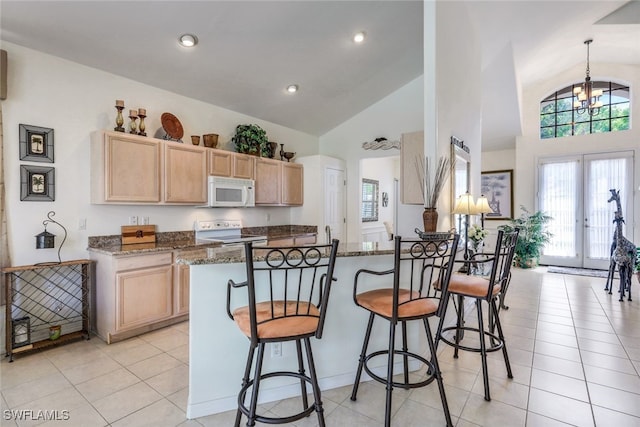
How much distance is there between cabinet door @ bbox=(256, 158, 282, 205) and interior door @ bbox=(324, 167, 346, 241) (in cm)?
87

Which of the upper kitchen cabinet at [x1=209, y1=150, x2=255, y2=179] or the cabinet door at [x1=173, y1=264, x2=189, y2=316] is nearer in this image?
the cabinet door at [x1=173, y1=264, x2=189, y2=316]

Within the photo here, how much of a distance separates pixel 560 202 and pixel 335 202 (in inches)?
193

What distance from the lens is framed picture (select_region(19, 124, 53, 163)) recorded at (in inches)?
112

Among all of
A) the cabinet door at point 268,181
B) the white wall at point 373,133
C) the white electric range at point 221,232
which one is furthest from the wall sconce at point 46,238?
the white wall at point 373,133

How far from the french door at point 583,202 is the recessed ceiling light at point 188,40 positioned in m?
7.06

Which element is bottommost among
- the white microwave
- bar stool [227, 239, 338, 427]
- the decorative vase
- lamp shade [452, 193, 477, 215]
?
bar stool [227, 239, 338, 427]

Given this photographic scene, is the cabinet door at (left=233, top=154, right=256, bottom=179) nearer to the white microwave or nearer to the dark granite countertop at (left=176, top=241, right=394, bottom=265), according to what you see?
the white microwave

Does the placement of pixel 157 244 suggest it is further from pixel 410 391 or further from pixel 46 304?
pixel 410 391

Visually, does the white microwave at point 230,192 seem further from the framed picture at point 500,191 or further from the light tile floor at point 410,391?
the framed picture at point 500,191

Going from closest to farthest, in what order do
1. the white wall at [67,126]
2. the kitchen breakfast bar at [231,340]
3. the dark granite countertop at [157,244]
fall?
the kitchen breakfast bar at [231,340] → the white wall at [67,126] → the dark granite countertop at [157,244]

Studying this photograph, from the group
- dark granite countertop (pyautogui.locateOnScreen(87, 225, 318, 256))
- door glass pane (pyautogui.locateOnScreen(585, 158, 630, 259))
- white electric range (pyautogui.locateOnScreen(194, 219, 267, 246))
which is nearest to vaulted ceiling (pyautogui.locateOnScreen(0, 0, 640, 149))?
white electric range (pyautogui.locateOnScreen(194, 219, 267, 246))

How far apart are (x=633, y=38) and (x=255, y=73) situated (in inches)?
239

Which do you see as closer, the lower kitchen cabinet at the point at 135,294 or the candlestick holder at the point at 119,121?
the lower kitchen cabinet at the point at 135,294

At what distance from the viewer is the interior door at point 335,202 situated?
5.47 m
